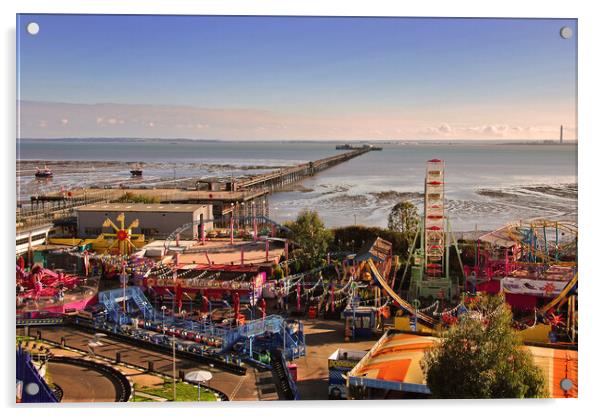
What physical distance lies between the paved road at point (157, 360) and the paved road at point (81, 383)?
84cm

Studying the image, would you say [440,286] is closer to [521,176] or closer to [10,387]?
[10,387]

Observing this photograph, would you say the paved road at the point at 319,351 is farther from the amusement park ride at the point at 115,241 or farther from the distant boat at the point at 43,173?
the distant boat at the point at 43,173

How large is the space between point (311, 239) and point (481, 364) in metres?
11.0

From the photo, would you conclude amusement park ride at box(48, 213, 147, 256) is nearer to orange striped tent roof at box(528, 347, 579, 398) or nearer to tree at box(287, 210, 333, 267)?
tree at box(287, 210, 333, 267)

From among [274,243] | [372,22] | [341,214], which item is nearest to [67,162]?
[341,214]

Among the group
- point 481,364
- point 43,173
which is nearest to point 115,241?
point 481,364

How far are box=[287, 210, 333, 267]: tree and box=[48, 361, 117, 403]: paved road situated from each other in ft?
26.8

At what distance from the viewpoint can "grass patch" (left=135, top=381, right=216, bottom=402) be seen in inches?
373

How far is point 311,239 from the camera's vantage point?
18.8 meters

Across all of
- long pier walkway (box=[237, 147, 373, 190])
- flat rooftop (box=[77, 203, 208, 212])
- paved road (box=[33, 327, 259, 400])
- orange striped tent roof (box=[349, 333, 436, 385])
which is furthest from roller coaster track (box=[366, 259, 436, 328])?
long pier walkway (box=[237, 147, 373, 190])

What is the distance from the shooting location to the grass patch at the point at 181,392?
947 centimetres

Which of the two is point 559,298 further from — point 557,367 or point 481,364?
point 481,364

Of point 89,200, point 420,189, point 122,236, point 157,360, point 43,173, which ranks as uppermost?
point 43,173

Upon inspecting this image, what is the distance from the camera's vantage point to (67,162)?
163ft
